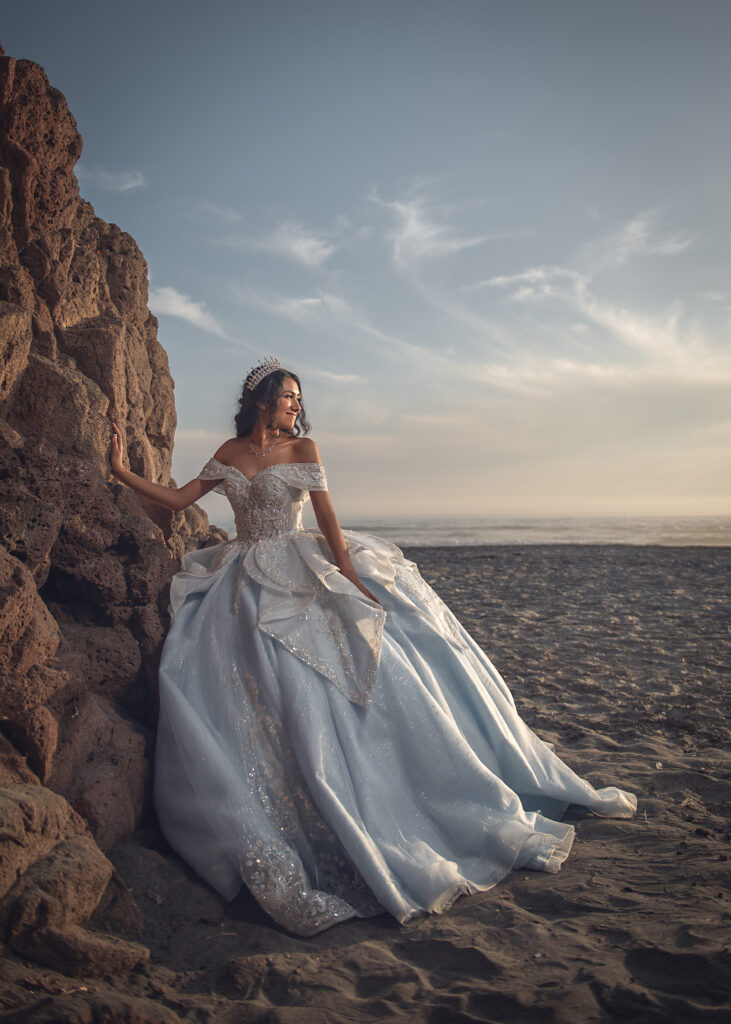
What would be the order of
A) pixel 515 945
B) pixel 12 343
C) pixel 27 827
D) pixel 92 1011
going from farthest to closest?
pixel 12 343, pixel 515 945, pixel 27 827, pixel 92 1011

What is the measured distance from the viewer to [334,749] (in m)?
2.52

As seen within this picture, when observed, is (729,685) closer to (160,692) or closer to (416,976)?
(416,976)

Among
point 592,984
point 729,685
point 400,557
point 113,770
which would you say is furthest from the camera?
point 729,685

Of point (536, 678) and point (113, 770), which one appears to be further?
point (536, 678)

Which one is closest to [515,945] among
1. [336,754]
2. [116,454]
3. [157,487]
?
[336,754]

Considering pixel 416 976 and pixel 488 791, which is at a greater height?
pixel 488 791

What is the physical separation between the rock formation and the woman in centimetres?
22

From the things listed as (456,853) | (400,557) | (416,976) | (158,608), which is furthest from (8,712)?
(400,557)

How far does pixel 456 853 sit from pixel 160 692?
1346 mm

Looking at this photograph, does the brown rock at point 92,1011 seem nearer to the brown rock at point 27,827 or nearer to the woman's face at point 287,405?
the brown rock at point 27,827

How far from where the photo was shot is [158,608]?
303cm

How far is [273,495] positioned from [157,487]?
0.63 meters

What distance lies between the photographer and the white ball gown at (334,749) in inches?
92.4

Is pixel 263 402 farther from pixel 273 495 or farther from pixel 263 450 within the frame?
pixel 273 495
